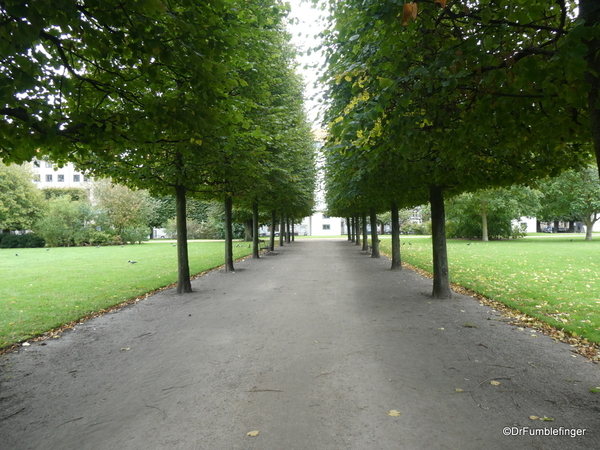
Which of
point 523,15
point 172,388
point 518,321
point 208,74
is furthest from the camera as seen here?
point 518,321

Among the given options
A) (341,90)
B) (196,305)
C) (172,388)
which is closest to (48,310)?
(196,305)

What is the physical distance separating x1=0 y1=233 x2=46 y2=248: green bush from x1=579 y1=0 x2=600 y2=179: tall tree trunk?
163 feet

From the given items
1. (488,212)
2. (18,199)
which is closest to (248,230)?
(488,212)

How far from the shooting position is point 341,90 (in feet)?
24.9

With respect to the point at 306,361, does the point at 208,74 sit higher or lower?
higher

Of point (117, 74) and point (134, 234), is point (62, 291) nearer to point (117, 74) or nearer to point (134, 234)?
point (117, 74)

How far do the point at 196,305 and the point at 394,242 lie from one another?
9.79 m

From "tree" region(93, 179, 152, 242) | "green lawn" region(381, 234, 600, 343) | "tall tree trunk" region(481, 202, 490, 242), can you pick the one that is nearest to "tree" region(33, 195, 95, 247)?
"tree" region(93, 179, 152, 242)

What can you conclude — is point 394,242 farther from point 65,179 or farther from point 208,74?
point 65,179

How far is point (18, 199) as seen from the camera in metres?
45.4

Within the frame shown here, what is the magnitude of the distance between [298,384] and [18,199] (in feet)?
175

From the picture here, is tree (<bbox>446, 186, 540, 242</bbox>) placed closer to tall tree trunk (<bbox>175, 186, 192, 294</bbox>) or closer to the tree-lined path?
tall tree trunk (<bbox>175, 186, 192, 294</bbox>)

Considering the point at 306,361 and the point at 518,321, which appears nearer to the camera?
the point at 306,361

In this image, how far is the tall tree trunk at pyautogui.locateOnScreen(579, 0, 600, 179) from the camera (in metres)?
3.35
